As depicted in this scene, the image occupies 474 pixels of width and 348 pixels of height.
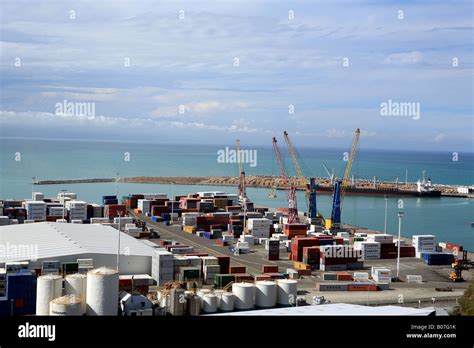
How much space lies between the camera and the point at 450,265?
54.9 ft

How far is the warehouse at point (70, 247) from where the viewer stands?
12117 millimetres

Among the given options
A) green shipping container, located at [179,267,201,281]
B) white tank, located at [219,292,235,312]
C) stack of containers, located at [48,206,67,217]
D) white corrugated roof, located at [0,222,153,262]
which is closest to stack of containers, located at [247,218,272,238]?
white corrugated roof, located at [0,222,153,262]

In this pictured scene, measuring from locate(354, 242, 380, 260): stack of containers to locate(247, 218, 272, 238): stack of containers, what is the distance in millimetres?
4003

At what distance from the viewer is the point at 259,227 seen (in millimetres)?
20656

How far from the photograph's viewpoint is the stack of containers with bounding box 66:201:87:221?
22.8 metres

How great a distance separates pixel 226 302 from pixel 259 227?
10.9 m

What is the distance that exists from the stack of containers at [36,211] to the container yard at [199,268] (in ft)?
0.11

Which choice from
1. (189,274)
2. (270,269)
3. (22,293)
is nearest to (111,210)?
(270,269)

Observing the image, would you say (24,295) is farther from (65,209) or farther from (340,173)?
(340,173)

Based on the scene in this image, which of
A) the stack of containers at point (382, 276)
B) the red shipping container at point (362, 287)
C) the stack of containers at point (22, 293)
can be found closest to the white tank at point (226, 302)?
the stack of containers at point (22, 293)

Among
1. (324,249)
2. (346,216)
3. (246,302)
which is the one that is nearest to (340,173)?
(346,216)

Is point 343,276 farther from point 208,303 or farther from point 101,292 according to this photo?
point 101,292
